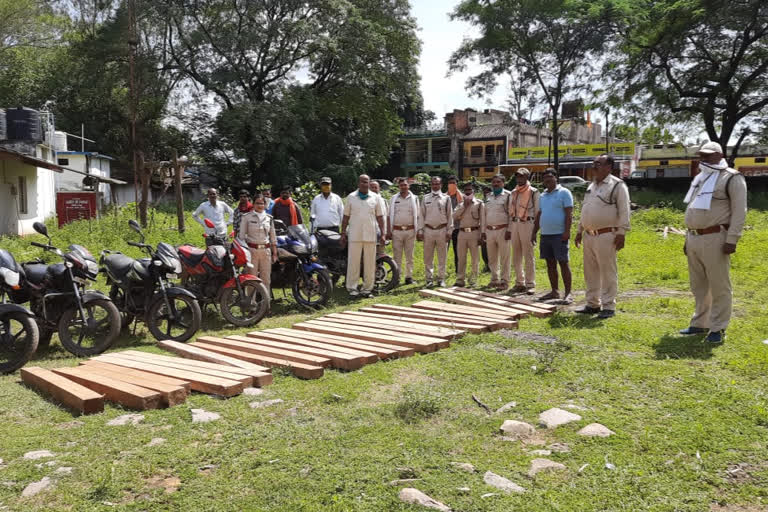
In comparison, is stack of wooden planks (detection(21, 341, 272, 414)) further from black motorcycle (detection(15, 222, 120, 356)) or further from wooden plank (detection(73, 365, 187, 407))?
black motorcycle (detection(15, 222, 120, 356))

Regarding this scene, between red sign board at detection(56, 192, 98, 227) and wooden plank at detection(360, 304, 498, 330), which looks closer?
wooden plank at detection(360, 304, 498, 330)

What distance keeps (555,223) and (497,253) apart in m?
1.79

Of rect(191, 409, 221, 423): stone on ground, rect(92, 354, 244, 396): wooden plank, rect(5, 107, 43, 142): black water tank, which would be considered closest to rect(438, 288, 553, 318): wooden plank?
rect(92, 354, 244, 396): wooden plank

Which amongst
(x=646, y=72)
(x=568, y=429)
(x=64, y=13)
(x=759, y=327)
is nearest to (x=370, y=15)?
(x=646, y=72)

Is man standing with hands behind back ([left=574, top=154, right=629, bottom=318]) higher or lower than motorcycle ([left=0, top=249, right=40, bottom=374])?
higher

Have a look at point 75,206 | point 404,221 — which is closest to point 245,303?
point 404,221

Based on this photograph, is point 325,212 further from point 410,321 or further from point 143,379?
point 143,379

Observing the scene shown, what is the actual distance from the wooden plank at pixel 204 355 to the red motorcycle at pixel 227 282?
109cm

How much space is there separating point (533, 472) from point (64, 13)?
41.8 m

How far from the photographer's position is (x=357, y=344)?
5984mm

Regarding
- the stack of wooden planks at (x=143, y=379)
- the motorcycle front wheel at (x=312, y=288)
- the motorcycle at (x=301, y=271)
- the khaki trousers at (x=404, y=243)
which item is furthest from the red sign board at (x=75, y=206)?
the stack of wooden planks at (x=143, y=379)

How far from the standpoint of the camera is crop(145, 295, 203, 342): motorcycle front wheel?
21.7ft

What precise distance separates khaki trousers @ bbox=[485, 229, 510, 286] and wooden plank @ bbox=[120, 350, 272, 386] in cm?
532

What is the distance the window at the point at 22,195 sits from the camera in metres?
18.6
